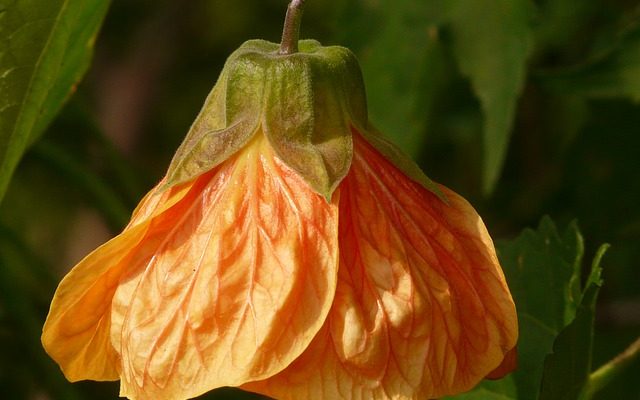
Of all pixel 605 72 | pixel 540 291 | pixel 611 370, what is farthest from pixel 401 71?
pixel 611 370

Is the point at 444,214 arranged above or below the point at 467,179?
above

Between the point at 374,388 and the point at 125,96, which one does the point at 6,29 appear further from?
the point at 125,96

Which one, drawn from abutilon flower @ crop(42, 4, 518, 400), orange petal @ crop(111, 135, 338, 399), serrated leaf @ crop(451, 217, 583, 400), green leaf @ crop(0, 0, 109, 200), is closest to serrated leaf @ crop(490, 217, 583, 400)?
serrated leaf @ crop(451, 217, 583, 400)

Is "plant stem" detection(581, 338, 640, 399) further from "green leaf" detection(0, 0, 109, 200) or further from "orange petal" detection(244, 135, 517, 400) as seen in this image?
"green leaf" detection(0, 0, 109, 200)

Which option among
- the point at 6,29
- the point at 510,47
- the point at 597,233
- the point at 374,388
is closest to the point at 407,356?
the point at 374,388

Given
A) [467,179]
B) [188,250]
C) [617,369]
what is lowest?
[467,179]
